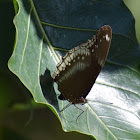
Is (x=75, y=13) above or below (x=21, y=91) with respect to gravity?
above

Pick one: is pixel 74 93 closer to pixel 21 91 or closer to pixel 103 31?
pixel 103 31

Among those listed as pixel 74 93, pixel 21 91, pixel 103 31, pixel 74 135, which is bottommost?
pixel 74 135

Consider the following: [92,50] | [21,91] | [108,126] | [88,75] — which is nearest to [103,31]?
[92,50]

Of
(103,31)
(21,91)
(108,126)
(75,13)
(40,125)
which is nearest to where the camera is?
(103,31)
